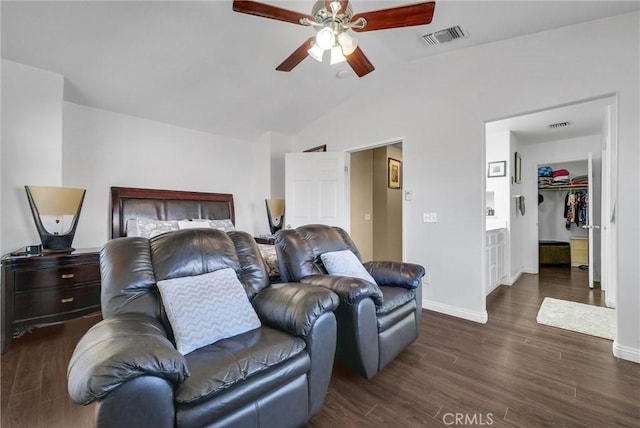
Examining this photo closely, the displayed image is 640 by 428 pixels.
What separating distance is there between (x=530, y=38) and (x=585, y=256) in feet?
18.1

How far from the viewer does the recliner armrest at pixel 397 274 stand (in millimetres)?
2369

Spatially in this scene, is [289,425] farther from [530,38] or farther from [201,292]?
[530,38]

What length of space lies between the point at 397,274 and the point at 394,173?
12.0ft

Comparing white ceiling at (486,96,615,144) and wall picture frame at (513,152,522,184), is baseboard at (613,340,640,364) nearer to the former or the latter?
A: white ceiling at (486,96,615,144)

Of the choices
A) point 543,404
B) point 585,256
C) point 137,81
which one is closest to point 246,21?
point 137,81

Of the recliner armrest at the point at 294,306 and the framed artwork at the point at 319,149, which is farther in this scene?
the framed artwork at the point at 319,149

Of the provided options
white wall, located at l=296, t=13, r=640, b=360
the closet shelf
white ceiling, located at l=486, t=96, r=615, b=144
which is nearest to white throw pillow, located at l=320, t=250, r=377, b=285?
white wall, located at l=296, t=13, r=640, b=360

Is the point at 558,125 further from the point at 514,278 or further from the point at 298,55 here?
the point at 298,55

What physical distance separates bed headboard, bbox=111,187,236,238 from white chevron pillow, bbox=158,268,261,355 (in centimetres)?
270

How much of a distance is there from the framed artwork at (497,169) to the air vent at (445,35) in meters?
2.68

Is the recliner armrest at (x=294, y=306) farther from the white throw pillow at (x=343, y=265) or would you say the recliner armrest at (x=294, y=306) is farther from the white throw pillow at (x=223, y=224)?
the white throw pillow at (x=223, y=224)

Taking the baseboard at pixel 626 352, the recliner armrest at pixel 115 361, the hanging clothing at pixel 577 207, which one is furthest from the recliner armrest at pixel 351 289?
the hanging clothing at pixel 577 207

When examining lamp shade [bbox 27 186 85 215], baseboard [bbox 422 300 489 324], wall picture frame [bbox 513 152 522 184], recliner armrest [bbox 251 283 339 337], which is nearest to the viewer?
recliner armrest [bbox 251 283 339 337]

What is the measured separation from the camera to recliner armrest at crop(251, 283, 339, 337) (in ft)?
4.82
